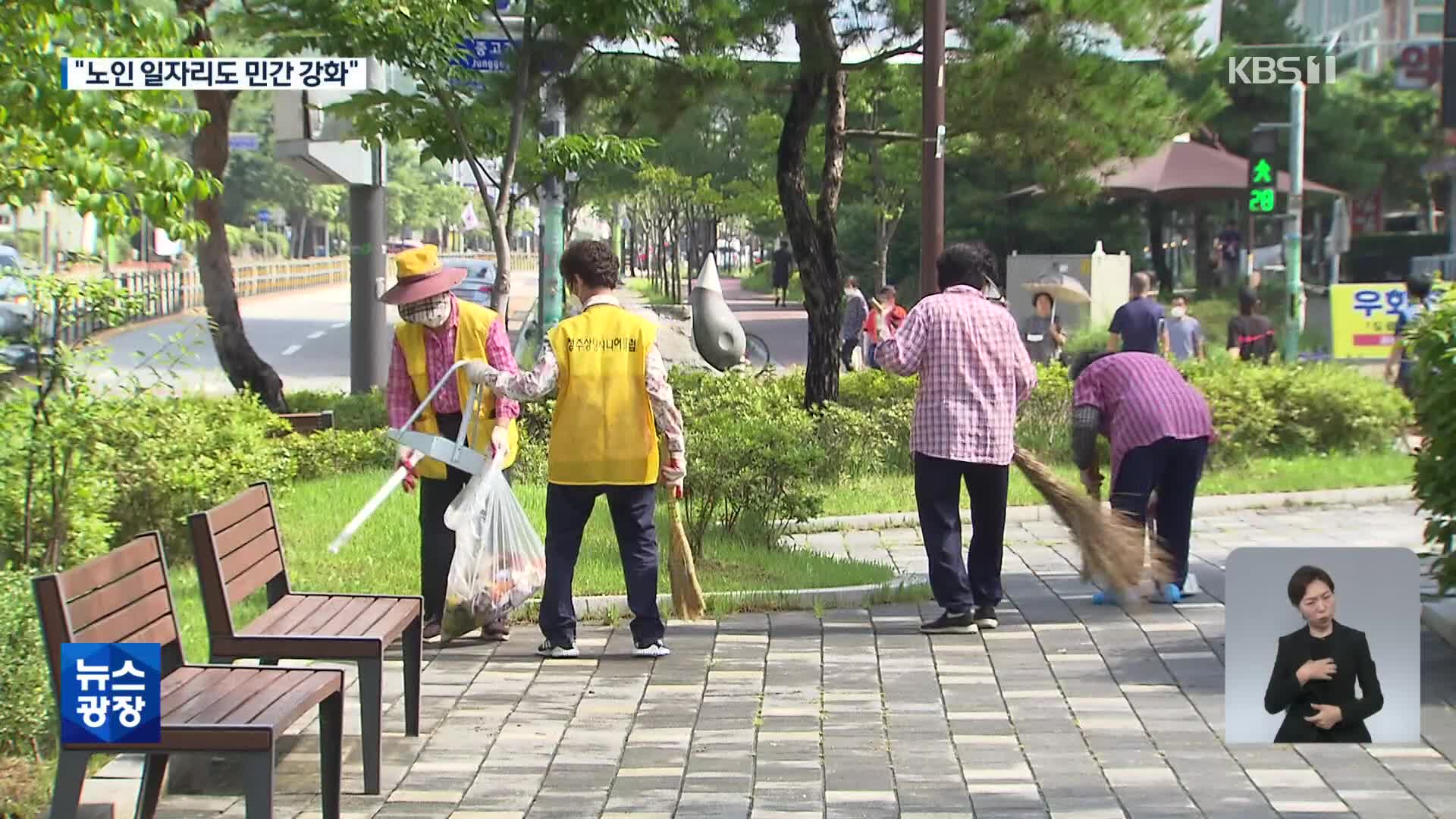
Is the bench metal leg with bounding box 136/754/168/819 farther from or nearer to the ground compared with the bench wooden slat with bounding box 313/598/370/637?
nearer to the ground

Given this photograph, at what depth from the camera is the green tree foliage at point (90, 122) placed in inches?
260

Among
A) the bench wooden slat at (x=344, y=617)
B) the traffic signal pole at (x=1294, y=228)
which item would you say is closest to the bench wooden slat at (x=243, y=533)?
the bench wooden slat at (x=344, y=617)

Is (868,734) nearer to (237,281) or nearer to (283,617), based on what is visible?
(283,617)

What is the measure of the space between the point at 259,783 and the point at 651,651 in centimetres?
318

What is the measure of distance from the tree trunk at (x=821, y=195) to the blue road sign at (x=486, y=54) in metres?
2.45

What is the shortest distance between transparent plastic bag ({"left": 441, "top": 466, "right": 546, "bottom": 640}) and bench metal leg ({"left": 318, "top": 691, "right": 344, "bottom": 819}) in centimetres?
228

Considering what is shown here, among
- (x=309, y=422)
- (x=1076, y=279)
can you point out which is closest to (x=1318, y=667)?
(x=309, y=422)

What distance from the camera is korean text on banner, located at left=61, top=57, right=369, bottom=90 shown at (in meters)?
6.69

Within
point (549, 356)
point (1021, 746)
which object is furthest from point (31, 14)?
point (1021, 746)

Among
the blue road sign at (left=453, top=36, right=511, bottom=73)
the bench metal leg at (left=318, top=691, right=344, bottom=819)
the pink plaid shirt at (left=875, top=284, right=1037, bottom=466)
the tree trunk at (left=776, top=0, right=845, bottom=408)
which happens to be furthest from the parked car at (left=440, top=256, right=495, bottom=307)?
the bench metal leg at (left=318, top=691, right=344, bottom=819)

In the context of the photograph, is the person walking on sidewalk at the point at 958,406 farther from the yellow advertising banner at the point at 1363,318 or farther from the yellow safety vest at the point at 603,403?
the yellow advertising banner at the point at 1363,318

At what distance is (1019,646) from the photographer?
8.09 meters

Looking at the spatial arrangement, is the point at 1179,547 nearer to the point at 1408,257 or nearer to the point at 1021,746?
the point at 1021,746

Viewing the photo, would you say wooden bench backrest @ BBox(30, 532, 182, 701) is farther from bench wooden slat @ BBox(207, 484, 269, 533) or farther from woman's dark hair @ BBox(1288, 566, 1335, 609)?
woman's dark hair @ BBox(1288, 566, 1335, 609)
